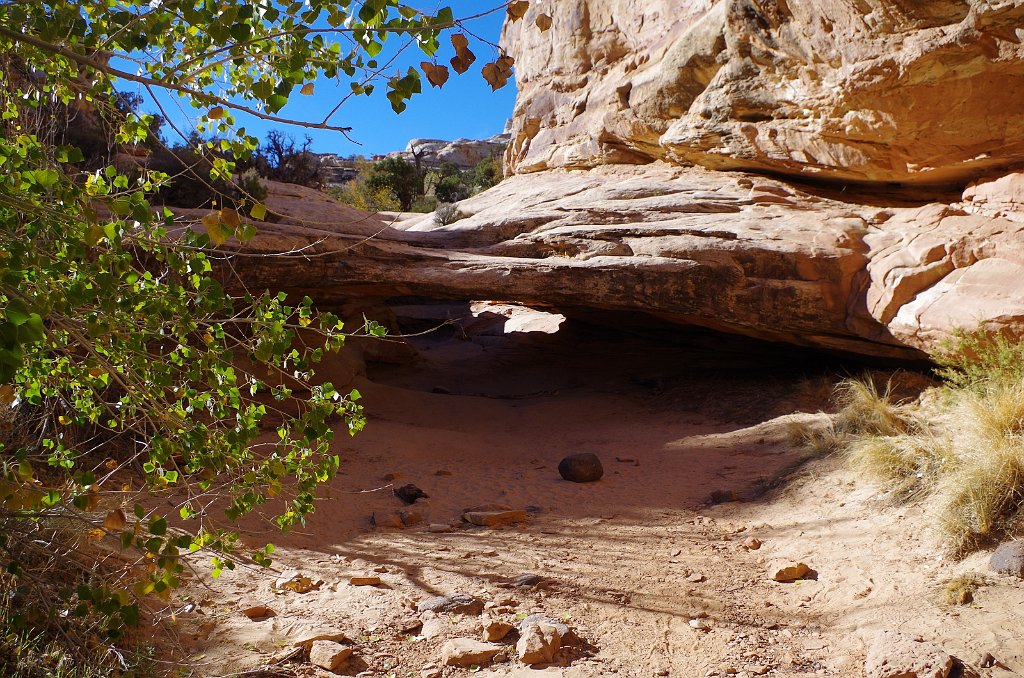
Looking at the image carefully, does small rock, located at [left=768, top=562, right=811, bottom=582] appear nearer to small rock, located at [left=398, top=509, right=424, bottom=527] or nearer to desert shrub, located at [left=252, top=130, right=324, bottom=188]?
small rock, located at [left=398, top=509, right=424, bottom=527]

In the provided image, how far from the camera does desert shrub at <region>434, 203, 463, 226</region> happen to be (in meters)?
11.2

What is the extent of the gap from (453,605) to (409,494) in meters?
2.27

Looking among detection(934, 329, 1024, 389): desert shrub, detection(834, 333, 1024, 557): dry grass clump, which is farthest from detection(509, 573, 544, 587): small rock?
detection(934, 329, 1024, 389): desert shrub

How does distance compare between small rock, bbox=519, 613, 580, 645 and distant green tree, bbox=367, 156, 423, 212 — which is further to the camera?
distant green tree, bbox=367, 156, 423, 212

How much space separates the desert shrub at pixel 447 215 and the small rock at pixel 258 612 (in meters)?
7.78

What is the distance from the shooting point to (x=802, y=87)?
8102mm

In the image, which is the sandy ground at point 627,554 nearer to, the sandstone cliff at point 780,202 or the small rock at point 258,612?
the small rock at point 258,612

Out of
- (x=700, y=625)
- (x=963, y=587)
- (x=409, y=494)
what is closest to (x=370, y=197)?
(x=409, y=494)

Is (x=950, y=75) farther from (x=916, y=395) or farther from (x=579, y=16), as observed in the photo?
(x=579, y=16)

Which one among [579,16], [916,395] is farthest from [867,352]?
[579,16]

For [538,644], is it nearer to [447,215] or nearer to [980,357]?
[980,357]

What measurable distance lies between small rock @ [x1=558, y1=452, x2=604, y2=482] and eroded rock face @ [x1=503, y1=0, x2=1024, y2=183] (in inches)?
179

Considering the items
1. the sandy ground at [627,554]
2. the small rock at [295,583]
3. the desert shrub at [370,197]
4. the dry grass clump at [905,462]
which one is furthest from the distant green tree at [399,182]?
the small rock at [295,583]

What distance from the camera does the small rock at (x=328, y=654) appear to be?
3610 millimetres
